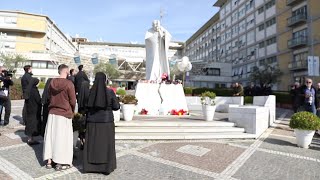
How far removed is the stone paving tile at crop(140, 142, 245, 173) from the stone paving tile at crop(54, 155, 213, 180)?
0.55m

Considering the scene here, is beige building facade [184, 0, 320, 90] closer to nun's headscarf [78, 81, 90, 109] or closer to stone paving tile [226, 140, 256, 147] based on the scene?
stone paving tile [226, 140, 256, 147]

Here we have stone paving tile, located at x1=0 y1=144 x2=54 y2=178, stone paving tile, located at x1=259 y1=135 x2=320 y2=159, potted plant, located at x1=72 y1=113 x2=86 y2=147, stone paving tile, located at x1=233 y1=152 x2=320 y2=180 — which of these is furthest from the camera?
stone paving tile, located at x1=259 y1=135 x2=320 y2=159

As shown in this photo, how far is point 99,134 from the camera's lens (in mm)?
5852

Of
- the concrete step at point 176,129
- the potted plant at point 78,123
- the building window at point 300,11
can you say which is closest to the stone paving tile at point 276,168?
the concrete step at point 176,129

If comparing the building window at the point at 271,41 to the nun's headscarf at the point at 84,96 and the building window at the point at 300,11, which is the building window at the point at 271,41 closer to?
the building window at the point at 300,11

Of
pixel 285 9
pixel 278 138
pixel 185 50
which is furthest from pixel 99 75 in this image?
pixel 185 50

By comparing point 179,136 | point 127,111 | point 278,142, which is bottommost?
point 278,142

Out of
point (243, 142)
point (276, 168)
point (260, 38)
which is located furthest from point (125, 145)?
point (260, 38)

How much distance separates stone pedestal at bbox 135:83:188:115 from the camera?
13469mm

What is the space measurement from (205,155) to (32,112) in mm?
4376

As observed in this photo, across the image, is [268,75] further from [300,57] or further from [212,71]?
[212,71]

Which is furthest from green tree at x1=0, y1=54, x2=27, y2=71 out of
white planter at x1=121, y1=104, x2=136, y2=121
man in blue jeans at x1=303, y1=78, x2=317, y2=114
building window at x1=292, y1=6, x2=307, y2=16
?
man in blue jeans at x1=303, y1=78, x2=317, y2=114

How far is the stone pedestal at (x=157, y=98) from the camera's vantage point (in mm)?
13469

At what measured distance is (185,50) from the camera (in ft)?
321
